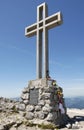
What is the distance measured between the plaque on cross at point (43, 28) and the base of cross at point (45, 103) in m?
0.75

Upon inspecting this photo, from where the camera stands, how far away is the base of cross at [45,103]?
1119 centimetres

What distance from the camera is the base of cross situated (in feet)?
36.7

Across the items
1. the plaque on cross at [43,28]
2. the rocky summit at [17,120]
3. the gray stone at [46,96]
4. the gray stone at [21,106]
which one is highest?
the plaque on cross at [43,28]

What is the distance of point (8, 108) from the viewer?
13445 mm

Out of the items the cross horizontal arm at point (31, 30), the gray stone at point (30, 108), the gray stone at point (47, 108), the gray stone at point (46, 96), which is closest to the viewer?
the gray stone at point (47, 108)

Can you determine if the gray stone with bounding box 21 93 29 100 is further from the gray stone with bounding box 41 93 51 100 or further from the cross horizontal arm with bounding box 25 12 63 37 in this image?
the cross horizontal arm with bounding box 25 12 63 37

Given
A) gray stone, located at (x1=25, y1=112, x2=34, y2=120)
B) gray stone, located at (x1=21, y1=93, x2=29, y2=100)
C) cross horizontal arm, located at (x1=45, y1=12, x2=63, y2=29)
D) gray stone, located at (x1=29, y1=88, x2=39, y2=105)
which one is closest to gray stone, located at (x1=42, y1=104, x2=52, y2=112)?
gray stone, located at (x1=29, y1=88, x2=39, y2=105)

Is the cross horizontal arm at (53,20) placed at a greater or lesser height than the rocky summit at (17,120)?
greater

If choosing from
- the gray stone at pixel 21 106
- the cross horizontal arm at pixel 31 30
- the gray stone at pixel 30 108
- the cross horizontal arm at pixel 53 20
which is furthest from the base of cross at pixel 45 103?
the cross horizontal arm at pixel 31 30

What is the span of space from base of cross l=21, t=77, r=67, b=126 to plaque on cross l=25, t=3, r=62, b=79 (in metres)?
0.75

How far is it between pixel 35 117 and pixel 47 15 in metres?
6.13

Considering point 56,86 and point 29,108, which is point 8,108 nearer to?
point 29,108

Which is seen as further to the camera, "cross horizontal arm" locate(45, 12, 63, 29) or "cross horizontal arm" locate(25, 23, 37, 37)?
"cross horizontal arm" locate(25, 23, 37, 37)

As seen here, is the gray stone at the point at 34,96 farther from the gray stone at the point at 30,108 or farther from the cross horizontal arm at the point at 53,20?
Answer: the cross horizontal arm at the point at 53,20
